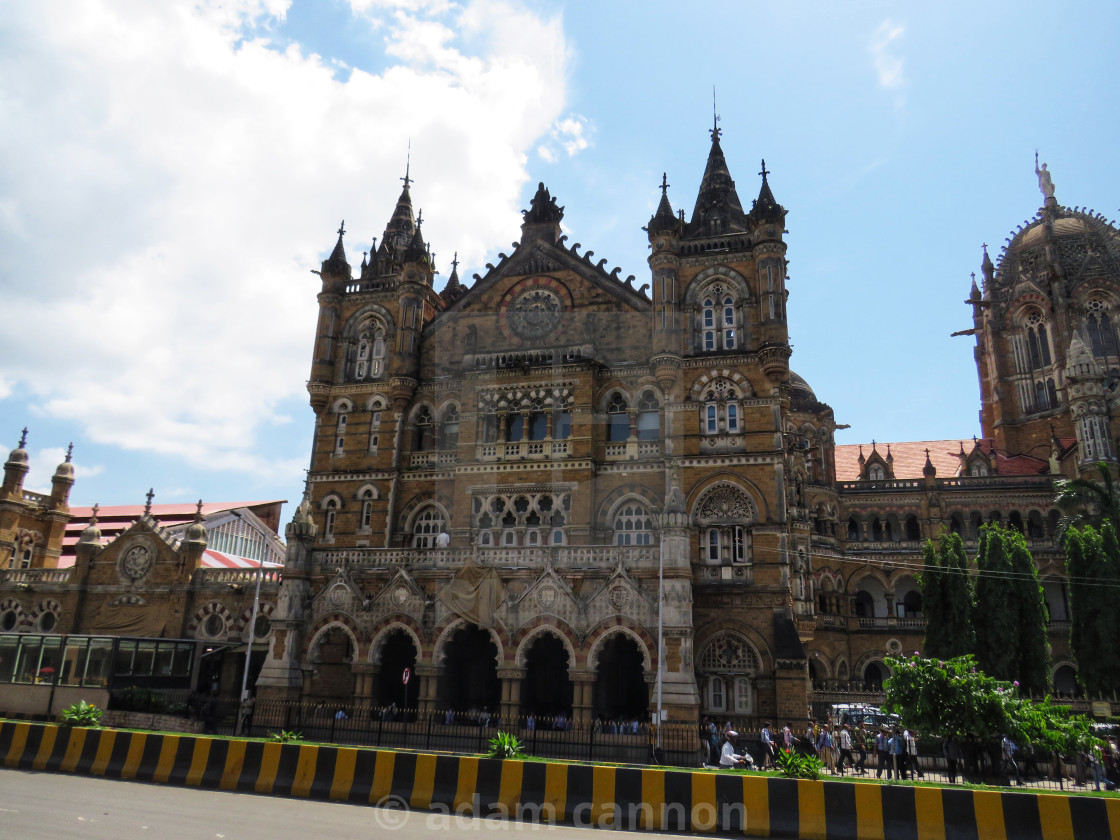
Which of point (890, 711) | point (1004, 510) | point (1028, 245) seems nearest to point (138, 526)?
point (890, 711)

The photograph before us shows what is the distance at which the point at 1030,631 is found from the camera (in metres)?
35.5

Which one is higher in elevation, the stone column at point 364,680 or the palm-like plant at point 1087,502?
the palm-like plant at point 1087,502

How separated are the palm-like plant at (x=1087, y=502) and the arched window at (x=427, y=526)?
1298 inches

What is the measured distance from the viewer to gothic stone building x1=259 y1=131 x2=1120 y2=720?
93.0ft

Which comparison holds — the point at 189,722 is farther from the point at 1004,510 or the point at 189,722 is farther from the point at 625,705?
the point at 1004,510

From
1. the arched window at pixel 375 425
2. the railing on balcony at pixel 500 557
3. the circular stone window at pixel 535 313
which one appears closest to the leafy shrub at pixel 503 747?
the railing on balcony at pixel 500 557

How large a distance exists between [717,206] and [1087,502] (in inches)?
1119

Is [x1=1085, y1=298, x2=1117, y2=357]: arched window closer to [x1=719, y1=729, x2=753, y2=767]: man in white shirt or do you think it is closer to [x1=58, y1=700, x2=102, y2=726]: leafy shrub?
[x1=719, y1=729, x2=753, y2=767]: man in white shirt

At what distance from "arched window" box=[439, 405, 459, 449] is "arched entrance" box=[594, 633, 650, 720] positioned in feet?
40.9

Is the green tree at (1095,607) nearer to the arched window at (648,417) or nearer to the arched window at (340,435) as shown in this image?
the arched window at (648,417)

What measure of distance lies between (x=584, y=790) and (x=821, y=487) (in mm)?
44452

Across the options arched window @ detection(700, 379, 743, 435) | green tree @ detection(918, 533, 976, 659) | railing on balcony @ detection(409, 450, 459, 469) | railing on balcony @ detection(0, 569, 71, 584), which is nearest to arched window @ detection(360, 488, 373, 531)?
railing on balcony @ detection(409, 450, 459, 469)

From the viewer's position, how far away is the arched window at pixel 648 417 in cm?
3478

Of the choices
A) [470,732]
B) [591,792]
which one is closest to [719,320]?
[470,732]
